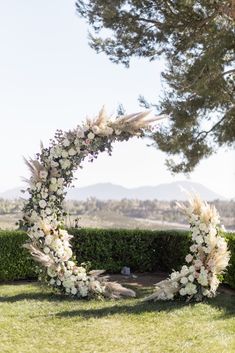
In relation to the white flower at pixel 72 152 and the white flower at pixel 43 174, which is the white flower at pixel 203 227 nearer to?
the white flower at pixel 72 152

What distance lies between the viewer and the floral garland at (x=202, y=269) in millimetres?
8938

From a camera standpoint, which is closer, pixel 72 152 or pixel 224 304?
pixel 224 304

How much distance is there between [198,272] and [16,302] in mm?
3079

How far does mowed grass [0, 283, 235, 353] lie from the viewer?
637cm

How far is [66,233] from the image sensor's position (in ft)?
31.9

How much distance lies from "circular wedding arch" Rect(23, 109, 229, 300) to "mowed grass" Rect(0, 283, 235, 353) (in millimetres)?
325

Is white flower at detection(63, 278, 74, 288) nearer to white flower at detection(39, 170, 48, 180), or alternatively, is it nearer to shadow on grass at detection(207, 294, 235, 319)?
white flower at detection(39, 170, 48, 180)

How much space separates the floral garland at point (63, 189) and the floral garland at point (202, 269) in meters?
0.92

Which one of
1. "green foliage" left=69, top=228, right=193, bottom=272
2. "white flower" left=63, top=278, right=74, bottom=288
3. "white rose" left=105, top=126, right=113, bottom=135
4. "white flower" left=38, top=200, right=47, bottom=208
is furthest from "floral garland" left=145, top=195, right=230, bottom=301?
"green foliage" left=69, top=228, right=193, bottom=272

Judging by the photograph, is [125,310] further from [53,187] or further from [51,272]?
[53,187]

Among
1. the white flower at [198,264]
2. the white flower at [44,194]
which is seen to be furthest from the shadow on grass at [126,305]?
the white flower at [44,194]

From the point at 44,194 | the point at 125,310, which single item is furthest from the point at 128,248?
the point at 125,310

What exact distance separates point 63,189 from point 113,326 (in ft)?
11.0

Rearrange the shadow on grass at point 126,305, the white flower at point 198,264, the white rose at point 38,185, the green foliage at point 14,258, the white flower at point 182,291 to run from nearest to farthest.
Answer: the shadow on grass at point 126,305 → the white flower at point 182,291 → the white flower at point 198,264 → the white rose at point 38,185 → the green foliage at point 14,258
